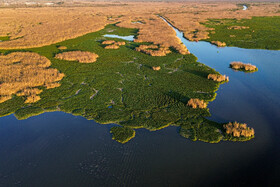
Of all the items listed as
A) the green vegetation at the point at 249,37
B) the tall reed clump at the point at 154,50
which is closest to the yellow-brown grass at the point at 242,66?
the tall reed clump at the point at 154,50

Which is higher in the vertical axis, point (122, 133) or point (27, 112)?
point (27, 112)

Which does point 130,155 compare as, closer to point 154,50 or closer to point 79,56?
point 79,56

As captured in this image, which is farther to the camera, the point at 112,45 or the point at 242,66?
the point at 112,45

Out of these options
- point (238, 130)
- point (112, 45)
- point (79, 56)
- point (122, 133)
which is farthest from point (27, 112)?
point (112, 45)

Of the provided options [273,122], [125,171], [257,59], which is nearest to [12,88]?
[125,171]

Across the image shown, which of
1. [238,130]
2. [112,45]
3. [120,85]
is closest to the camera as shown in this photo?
[238,130]

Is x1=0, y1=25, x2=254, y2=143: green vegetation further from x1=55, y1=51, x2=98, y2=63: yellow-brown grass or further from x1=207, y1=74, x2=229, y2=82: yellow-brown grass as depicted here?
x1=55, y1=51, x2=98, y2=63: yellow-brown grass

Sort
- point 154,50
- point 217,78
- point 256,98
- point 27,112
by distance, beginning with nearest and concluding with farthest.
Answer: point 27,112, point 256,98, point 217,78, point 154,50
